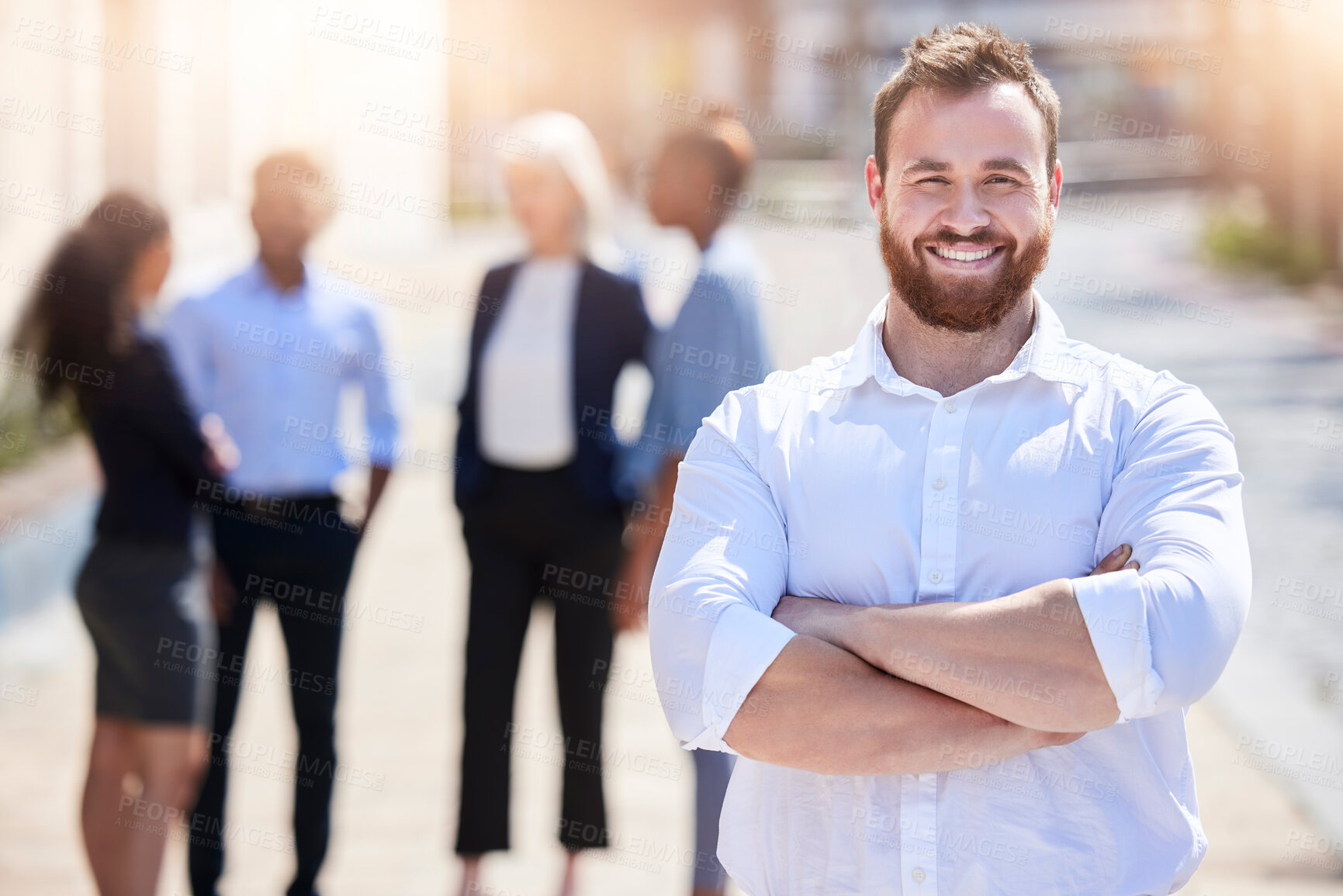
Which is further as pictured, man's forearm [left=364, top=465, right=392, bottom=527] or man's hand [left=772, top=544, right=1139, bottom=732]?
man's forearm [left=364, top=465, right=392, bottom=527]

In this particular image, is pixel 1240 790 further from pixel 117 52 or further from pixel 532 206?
pixel 117 52

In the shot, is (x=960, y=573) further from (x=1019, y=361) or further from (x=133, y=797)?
(x=133, y=797)

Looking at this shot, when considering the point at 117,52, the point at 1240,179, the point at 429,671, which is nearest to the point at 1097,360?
the point at 429,671

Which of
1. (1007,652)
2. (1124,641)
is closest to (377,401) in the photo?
(1007,652)

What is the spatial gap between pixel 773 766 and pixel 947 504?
473mm

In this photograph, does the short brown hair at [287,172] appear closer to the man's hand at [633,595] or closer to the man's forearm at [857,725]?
the man's hand at [633,595]

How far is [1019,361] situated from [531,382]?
2166 mm

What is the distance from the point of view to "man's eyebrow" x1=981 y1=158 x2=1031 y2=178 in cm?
201

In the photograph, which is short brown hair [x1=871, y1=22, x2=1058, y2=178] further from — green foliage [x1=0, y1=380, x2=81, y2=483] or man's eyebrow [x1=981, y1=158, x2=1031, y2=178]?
green foliage [x1=0, y1=380, x2=81, y2=483]

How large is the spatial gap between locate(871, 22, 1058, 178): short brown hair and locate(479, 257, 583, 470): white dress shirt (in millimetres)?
2012

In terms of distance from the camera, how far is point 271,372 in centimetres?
400

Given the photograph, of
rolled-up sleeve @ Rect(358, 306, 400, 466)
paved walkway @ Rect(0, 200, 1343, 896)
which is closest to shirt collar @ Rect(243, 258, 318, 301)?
rolled-up sleeve @ Rect(358, 306, 400, 466)

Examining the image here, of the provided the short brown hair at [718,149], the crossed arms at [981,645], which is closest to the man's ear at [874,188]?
the crossed arms at [981,645]

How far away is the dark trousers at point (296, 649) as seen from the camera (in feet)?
12.7
